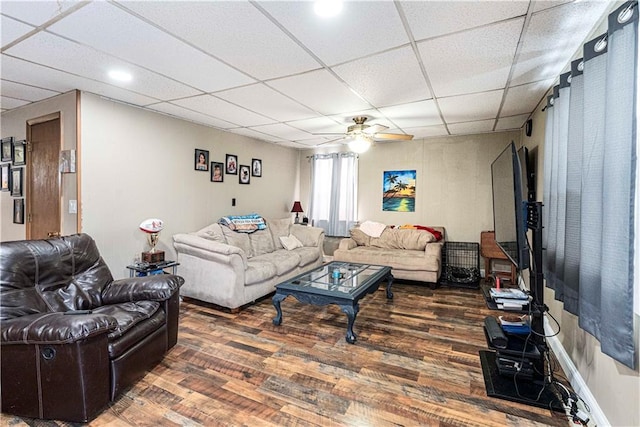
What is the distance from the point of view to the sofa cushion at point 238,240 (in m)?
→ 4.39

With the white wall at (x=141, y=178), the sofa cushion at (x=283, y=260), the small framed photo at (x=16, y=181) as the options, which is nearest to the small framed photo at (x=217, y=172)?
the white wall at (x=141, y=178)

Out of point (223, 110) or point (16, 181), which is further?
point (16, 181)

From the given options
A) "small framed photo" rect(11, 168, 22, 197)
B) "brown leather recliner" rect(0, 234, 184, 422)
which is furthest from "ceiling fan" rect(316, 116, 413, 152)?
"small framed photo" rect(11, 168, 22, 197)

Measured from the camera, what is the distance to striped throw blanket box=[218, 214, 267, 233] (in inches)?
181

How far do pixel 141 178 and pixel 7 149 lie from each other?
200cm

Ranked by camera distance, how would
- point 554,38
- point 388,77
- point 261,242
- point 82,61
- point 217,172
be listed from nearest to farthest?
1. point 554,38
2. point 82,61
3. point 388,77
4. point 217,172
5. point 261,242

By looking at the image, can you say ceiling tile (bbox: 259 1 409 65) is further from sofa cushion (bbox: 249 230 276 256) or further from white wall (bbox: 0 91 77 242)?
sofa cushion (bbox: 249 230 276 256)

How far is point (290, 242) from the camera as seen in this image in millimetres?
5188

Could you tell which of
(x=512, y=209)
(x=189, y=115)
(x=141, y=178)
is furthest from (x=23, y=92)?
(x=512, y=209)

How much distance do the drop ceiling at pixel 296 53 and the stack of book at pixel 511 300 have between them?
1.74 m

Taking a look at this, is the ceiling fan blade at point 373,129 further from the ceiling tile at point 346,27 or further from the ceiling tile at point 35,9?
the ceiling tile at point 35,9

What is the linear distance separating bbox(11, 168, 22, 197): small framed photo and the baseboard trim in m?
5.77

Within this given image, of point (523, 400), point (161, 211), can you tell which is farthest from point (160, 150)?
point (523, 400)

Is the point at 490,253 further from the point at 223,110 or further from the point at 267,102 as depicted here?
the point at 223,110
